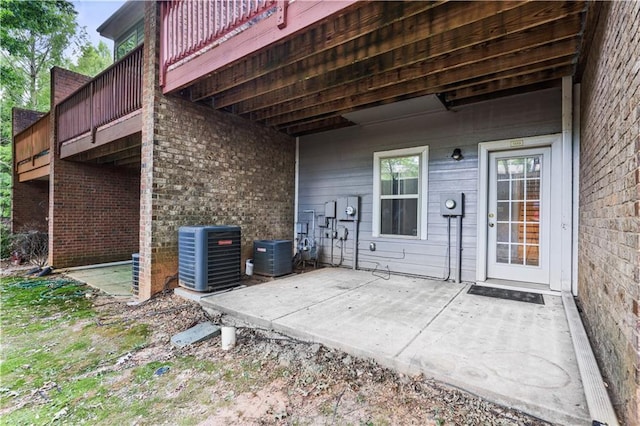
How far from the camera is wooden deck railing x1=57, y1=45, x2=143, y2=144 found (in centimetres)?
465

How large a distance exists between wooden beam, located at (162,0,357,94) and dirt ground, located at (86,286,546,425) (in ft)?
9.61

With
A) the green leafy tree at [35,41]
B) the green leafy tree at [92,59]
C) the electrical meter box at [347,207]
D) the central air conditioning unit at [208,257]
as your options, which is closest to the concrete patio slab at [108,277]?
the central air conditioning unit at [208,257]

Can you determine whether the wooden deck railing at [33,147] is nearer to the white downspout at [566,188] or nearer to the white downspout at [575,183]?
the white downspout at [566,188]

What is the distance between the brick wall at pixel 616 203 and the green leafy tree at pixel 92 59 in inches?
774

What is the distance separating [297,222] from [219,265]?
8.36ft

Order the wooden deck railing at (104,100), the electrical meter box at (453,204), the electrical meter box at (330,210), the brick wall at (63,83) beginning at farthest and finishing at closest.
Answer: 1. the brick wall at (63,83)
2. the electrical meter box at (330,210)
3. the wooden deck railing at (104,100)
4. the electrical meter box at (453,204)

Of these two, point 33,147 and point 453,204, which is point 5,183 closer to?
point 33,147

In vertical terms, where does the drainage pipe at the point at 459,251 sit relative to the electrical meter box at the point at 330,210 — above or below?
below

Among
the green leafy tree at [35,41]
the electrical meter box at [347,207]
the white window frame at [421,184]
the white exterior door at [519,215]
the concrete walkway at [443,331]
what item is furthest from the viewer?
the green leafy tree at [35,41]

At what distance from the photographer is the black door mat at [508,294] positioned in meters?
3.59

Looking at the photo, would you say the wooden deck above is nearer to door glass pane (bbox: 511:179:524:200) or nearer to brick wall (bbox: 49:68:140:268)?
door glass pane (bbox: 511:179:524:200)

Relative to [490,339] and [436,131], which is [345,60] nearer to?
[436,131]

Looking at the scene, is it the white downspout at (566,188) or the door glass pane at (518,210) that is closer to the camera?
the white downspout at (566,188)

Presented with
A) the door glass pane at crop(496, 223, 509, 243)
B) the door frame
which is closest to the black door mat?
the door frame
